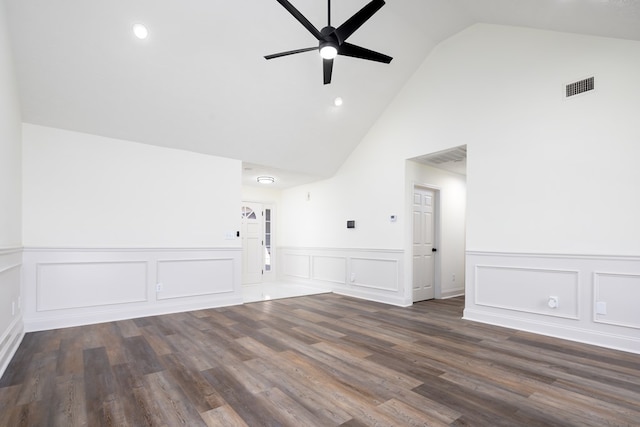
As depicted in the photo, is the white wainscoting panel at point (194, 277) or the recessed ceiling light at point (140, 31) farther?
the white wainscoting panel at point (194, 277)

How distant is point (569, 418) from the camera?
6.86ft

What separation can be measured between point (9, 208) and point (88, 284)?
4.87ft

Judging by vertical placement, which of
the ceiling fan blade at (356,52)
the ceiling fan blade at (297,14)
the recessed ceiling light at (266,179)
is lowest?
the recessed ceiling light at (266,179)

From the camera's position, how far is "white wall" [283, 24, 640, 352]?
3393 mm

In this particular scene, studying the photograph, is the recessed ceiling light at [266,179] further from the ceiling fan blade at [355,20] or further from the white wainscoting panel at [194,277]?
the ceiling fan blade at [355,20]

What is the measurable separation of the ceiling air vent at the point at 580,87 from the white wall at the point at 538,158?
0.06 m

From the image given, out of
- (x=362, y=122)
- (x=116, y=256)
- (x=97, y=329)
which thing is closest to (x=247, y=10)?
(x=362, y=122)

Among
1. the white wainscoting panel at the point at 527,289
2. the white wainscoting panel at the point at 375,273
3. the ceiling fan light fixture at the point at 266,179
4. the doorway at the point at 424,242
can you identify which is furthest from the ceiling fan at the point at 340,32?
the ceiling fan light fixture at the point at 266,179

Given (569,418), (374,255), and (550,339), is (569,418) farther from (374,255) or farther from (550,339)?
(374,255)

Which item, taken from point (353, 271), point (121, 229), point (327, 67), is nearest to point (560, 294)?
point (353, 271)

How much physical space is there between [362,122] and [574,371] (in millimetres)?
4631

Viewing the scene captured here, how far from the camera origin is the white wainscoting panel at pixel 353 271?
18.5ft

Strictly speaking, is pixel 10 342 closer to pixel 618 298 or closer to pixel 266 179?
pixel 266 179

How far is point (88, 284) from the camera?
4.28 meters
